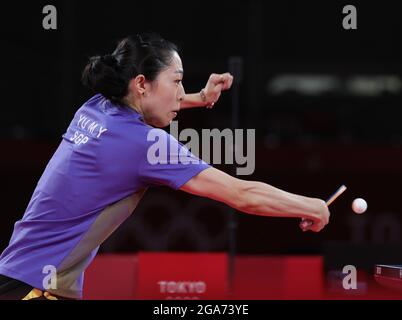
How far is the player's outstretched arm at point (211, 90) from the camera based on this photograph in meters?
3.78

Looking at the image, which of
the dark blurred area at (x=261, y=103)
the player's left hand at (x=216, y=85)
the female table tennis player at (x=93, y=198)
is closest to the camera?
the female table tennis player at (x=93, y=198)

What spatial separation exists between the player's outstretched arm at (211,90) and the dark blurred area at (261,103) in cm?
379

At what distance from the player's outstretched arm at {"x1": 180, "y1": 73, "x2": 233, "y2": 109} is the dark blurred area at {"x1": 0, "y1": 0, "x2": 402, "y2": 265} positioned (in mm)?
3792

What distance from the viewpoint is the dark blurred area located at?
8117mm

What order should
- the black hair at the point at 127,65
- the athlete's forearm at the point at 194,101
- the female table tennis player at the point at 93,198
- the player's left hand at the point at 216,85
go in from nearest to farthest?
the female table tennis player at the point at 93,198
the black hair at the point at 127,65
the player's left hand at the point at 216,85
the athlete's forearm at the point at 194,101

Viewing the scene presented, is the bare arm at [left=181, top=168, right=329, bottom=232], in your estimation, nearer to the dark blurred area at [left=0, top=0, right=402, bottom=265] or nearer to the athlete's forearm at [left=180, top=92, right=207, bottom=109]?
the athlete's forearm at [left=180, top=92, right=207, bottom=109]

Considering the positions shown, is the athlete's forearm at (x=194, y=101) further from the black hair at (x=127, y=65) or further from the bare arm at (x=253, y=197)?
the bare arm at (x=253, y=197)

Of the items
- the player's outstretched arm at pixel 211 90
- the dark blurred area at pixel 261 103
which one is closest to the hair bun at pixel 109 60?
the player's outstretched arm at pixel 211 90

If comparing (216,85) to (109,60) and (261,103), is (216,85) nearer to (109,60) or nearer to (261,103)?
(109,60)

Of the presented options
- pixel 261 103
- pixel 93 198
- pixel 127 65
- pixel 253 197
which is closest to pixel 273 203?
pixel 253 197

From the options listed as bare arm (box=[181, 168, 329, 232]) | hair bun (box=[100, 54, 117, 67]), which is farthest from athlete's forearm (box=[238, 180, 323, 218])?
hair bun (box=[100, 54, 117, 67])

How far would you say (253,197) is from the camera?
116 inches

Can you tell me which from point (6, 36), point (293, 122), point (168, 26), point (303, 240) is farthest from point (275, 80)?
point (6, 36)

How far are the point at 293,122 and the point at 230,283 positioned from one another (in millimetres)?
2908
